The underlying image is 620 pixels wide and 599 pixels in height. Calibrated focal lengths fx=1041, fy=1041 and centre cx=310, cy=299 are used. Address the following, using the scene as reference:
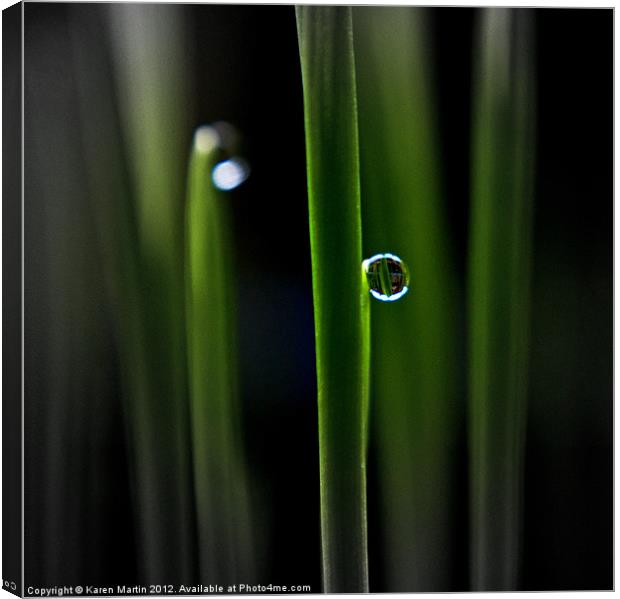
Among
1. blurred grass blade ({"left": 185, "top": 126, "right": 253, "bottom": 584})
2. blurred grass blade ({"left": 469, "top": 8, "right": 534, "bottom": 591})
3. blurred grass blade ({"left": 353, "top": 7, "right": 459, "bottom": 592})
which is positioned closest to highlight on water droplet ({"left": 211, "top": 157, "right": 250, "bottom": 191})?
blurred grass blade ({"left": 185, "top": 126, "right": 253, "bottom": 584})

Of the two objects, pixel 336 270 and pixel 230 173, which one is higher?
pixel 230 173

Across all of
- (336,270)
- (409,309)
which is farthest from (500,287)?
(336,270)

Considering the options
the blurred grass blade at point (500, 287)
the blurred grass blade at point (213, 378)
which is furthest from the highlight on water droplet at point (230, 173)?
the blurred grass blade at point (500, 287)

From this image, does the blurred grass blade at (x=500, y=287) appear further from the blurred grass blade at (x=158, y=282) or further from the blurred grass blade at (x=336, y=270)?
the blurred grass blade at (x=158, y=282)

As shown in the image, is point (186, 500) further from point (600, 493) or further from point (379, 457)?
point (600, 493)

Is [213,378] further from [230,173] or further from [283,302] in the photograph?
[230,173]

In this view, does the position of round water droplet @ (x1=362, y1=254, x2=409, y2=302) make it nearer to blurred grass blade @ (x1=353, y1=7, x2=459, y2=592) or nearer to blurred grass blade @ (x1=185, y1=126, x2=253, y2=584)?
blurred grass blade @ (x1=353, y1=7, x2=459, y2=592)

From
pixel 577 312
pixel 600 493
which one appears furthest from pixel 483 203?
pixel 600 493

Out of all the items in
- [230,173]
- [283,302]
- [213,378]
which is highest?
[230,173]
